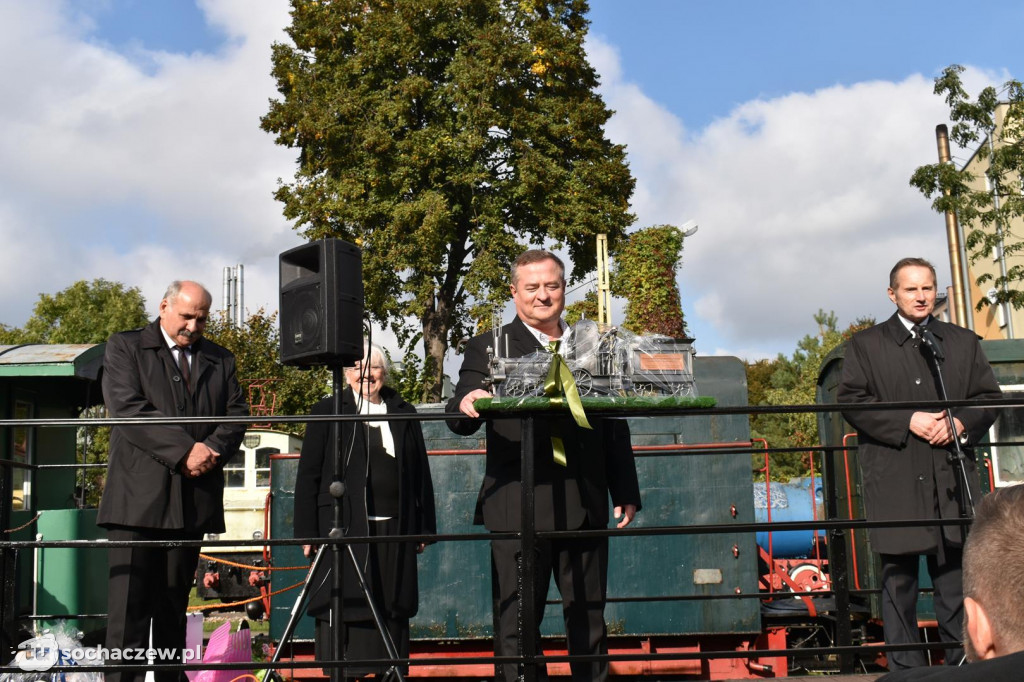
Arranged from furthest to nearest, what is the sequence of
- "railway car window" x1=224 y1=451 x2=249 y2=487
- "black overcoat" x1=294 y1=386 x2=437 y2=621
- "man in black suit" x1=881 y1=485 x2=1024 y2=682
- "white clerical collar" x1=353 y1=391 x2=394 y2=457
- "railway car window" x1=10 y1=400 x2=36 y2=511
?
"railway car window" x1=224 y1=451 x2=249 y2=487 < "railway car window" x1=10 y1=400 x2=36 y2=511 < "white clerical collar" x1=353 y1=391 x2=394 y2=457 < "black overcoat" x1=294 y1=386 x2=437 y2=621 < "man in black suit" x1=881 y1=485 x2=1024 y2=682

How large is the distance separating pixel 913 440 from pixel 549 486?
1.67 metres

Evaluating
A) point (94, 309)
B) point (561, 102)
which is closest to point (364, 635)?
point (561, 102)

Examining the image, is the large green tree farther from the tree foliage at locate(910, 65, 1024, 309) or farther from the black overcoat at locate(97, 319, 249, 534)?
the black overcoat at locate(97, 319, 249, 534)

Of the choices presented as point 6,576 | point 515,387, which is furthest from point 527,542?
point 6,576

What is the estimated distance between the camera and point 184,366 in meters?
4.53

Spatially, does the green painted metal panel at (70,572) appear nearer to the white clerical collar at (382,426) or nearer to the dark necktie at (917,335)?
the white clerical collar at (382,426)

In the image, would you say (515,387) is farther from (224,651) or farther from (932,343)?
(224,651)

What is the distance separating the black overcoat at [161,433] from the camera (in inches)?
163

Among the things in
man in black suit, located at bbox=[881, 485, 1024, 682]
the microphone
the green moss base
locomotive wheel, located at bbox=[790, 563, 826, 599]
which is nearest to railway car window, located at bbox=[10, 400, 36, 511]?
the green moss base

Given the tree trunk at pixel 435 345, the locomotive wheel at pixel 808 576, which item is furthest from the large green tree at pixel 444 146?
the locomotive wheel at pixel 808 576

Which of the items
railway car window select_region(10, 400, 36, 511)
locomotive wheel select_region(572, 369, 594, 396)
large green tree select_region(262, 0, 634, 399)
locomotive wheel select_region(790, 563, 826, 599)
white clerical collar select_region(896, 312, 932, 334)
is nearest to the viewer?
locomotive wheel select_region(572, 369, 594, 396)

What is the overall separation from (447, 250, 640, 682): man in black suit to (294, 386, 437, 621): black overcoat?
1.53m

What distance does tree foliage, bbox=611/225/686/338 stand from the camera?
12938 millimetres

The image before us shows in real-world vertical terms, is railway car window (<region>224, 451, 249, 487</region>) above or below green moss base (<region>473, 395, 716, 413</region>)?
below
